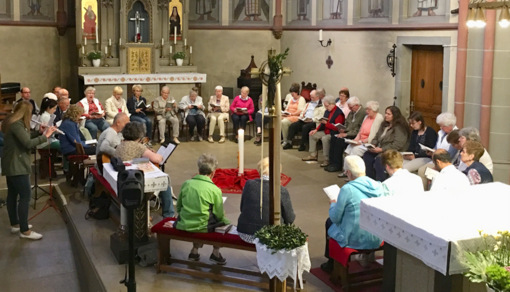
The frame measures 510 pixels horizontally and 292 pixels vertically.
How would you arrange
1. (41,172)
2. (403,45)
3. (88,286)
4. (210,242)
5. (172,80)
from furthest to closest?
(172,80), (403,45), (41,172), (88,286), (210,242)

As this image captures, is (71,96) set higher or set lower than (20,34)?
lower

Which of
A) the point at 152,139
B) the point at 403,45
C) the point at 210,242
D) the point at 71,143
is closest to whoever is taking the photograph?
the point at 210,242

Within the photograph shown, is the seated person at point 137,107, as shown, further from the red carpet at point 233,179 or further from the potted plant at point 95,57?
the red carpet at point 233,179

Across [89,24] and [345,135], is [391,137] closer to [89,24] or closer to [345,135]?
[345,135]

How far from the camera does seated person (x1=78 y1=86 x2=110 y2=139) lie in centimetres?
1111

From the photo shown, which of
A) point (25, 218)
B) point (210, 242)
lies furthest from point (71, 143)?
point (210, 242)

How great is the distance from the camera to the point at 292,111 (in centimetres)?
1223

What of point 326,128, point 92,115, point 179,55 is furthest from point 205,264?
point 179,55

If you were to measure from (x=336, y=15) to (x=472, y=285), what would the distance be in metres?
9.39

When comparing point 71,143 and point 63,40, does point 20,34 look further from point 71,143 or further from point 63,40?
point 71,143

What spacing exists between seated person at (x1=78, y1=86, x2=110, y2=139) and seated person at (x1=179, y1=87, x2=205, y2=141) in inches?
68.7

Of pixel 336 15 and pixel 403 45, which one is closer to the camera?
pixel 403 45

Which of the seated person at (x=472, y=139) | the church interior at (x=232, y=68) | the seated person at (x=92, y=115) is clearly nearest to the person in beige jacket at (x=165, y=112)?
the church interior at (x=232, y=68)

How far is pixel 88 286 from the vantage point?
6500 millimetres
